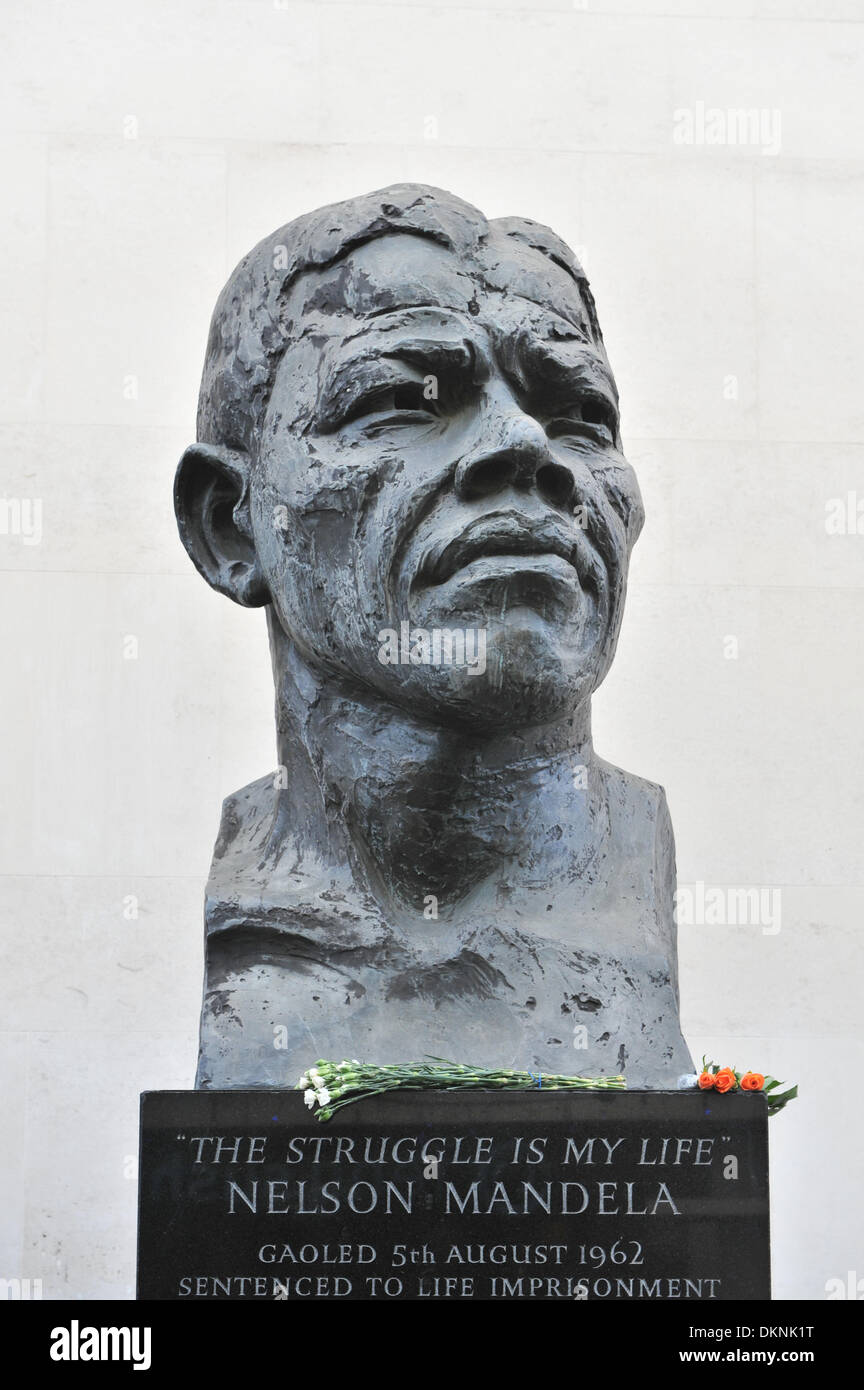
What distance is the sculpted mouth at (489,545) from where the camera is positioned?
14.6 feet

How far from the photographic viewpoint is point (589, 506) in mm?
4660

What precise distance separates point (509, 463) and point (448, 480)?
0.14 m

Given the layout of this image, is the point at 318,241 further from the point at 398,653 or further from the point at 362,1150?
the point at 362,1150

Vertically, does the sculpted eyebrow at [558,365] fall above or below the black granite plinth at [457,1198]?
above

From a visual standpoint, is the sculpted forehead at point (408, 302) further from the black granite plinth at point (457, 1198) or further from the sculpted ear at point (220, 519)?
the black granite plinth at point (457, 1198)

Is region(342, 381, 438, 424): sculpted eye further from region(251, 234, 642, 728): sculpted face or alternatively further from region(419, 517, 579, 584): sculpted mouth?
region(419, 517, 579, 584): sculpted mouth

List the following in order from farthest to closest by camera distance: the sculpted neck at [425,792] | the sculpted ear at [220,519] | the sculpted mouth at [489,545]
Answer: the sculpted ear at [220,519]
the sculpted neck at [425,792]
the sculpted mouth at [489,545]

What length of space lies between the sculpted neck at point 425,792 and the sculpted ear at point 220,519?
0.99 ft

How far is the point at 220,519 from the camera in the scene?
508 centimetres

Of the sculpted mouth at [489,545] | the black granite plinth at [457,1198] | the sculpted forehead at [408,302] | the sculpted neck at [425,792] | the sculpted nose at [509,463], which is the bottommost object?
the black granite plinth at [457,1198]

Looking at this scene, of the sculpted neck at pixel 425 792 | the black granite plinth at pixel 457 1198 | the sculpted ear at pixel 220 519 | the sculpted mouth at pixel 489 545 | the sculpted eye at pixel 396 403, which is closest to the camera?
the black granite plinth at pixel 457 1198

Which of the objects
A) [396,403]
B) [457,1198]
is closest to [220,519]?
[396,403]

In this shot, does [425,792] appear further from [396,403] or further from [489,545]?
[396,403]

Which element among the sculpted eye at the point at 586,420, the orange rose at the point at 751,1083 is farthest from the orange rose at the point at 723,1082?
the sculpted eye at the point at 586,420
